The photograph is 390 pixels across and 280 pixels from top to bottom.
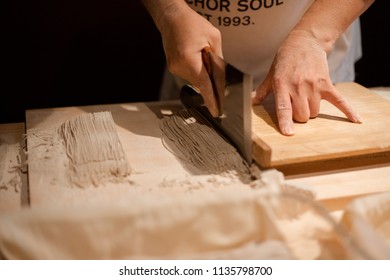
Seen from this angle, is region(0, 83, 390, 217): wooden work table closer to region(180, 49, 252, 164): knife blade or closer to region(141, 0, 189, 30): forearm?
region(180, 49, 252, 164): knife blade

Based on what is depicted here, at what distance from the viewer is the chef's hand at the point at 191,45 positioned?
97 centimetres

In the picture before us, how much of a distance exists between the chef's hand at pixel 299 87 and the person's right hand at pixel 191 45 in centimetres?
15

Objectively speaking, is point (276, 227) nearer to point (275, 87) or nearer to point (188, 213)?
point (188, 213)

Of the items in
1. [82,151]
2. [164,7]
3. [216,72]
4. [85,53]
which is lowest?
[85,53]

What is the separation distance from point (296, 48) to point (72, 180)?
0.64m

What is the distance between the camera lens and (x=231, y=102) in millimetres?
883

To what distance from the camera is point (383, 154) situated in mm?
889

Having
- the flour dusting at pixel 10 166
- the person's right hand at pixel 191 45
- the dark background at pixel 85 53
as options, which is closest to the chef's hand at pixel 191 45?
the person's right hand at pixel 191 45

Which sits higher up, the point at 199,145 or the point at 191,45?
the point at 191,45

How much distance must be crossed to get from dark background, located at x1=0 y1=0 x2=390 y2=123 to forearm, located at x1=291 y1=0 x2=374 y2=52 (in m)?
0.99

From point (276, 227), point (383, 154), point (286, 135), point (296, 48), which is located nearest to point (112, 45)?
point (296, 48)

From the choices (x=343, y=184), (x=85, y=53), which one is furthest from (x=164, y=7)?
(x=85, y=53)

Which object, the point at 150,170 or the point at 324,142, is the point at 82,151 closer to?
the point at 150,170

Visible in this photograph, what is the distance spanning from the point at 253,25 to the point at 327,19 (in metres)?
0.22
